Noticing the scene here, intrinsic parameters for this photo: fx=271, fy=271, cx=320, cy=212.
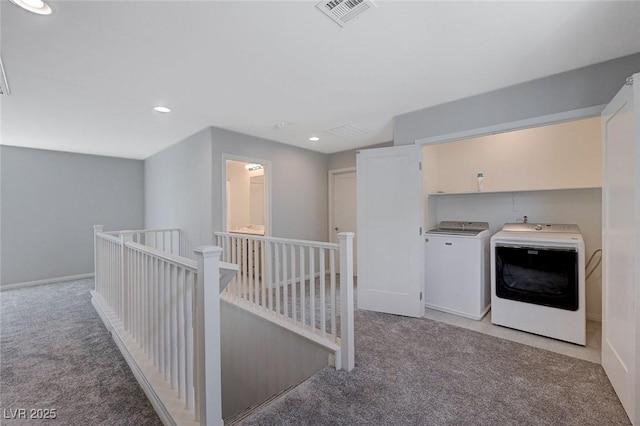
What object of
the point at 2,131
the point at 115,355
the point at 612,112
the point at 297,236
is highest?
the point at 2,131

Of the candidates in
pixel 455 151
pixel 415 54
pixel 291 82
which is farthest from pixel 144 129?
pixel 455 151

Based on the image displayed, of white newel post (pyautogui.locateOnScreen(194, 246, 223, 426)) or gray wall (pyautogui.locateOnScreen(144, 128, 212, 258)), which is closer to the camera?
white newel post (pyautogui.locateOnScreen(194, 246, 223, 426))

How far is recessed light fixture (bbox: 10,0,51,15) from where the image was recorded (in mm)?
1410

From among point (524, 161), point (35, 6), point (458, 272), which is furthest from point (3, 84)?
point (524, 161)

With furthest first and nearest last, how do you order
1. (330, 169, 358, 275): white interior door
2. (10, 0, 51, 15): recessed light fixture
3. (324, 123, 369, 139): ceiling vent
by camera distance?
(330, 169, 358, 275): white interior door → (324, 123, 369, 139): ceiling vent → (10, 0, 51, 15): recessed light fixture

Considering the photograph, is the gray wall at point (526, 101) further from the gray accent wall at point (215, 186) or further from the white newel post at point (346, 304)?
the gray accent wall at point (215, 186)

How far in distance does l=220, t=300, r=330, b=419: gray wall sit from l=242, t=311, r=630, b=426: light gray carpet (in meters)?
0.42

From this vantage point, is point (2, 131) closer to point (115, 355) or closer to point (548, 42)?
point (115, 355)

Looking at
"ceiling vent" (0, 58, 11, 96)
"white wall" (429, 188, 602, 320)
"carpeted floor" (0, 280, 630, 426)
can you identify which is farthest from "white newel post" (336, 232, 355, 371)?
"ceiling vent" (0, 58, 11, 96)

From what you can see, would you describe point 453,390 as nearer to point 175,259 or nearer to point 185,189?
point 175,259

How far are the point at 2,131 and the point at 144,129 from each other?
1897mm

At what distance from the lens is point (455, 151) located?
12.3 ft

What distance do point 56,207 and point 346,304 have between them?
220 inches

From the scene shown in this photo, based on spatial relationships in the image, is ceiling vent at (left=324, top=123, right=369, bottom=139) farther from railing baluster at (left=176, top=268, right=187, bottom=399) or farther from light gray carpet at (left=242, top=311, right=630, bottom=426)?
railing baluster at (left=176, top=268, right=187, bottom=399)
